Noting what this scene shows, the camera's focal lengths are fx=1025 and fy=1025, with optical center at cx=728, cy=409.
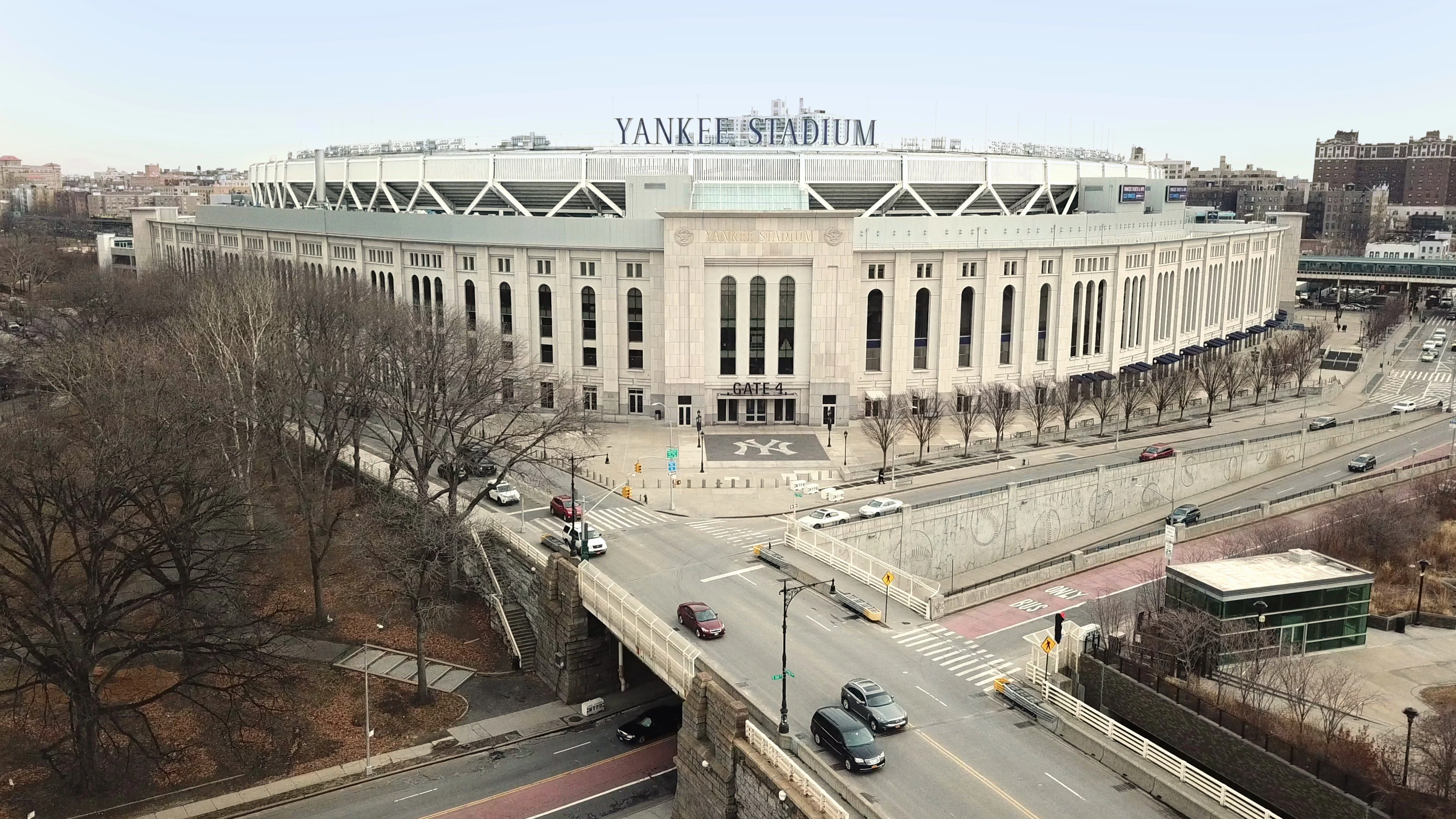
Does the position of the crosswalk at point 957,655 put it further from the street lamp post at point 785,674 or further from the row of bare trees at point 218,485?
the row of bare trees at point 218,485

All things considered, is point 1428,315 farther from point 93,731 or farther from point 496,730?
point 93,731

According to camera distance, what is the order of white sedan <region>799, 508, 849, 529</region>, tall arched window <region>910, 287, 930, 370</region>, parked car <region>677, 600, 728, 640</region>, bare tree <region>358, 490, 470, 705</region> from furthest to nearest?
1. tall arched window <region>910, 287, 930, 370</region>
2. white sedan <region>799, 508, 849, 529</region>
3. bare tree <region>358, 490, 470, 705</region>
4. parked car <region>677, 600, 728, 640</region>

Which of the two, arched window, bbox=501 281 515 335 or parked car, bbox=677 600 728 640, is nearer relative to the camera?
parked car, bbox=677 600 728 640

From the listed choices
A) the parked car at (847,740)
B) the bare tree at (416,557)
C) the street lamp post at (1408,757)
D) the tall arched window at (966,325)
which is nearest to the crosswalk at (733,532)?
the bare tree at (416,557)

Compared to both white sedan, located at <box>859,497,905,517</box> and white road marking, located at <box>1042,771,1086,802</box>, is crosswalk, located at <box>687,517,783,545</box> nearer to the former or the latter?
white sedan, located at <box>859,497,905,517</box>

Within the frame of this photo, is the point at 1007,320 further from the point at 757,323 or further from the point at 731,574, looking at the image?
the point at 731,574

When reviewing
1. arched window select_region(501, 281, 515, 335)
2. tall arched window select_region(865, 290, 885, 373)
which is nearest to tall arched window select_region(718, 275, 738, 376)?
tall arched window select_region(865, 290, 885, 373)

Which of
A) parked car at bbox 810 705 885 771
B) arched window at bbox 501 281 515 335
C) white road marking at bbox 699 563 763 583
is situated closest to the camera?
parked car at bbox 810 705 885 771
